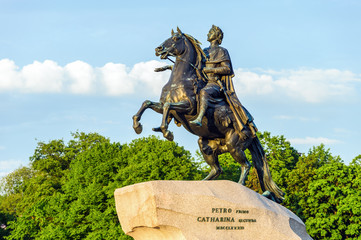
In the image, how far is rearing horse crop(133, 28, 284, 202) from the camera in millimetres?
12797

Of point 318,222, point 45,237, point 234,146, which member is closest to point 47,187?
point 45,237

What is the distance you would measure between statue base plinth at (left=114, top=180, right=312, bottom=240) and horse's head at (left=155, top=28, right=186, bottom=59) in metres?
3.40

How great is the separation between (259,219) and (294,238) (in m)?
0.90

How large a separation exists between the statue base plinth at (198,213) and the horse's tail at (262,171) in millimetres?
1855

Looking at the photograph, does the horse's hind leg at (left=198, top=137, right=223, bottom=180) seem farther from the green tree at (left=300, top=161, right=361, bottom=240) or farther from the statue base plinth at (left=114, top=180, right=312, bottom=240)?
the green tree at (left=300, top=161, right=361, bottom=240)

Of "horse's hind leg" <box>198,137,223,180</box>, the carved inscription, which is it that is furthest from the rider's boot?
the carved inscription

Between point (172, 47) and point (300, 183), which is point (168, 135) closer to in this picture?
point (172, 47)

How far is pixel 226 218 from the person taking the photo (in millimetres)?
11359

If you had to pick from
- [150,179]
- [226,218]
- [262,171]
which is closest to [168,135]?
[226,218]

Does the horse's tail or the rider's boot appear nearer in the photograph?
the rider's boot

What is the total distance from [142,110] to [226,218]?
3030 mm

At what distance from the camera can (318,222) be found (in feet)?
102

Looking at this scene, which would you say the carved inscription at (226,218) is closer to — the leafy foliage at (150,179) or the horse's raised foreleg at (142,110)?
the horse's raised foreleg at (142,110)

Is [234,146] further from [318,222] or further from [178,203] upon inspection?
[318,222]
